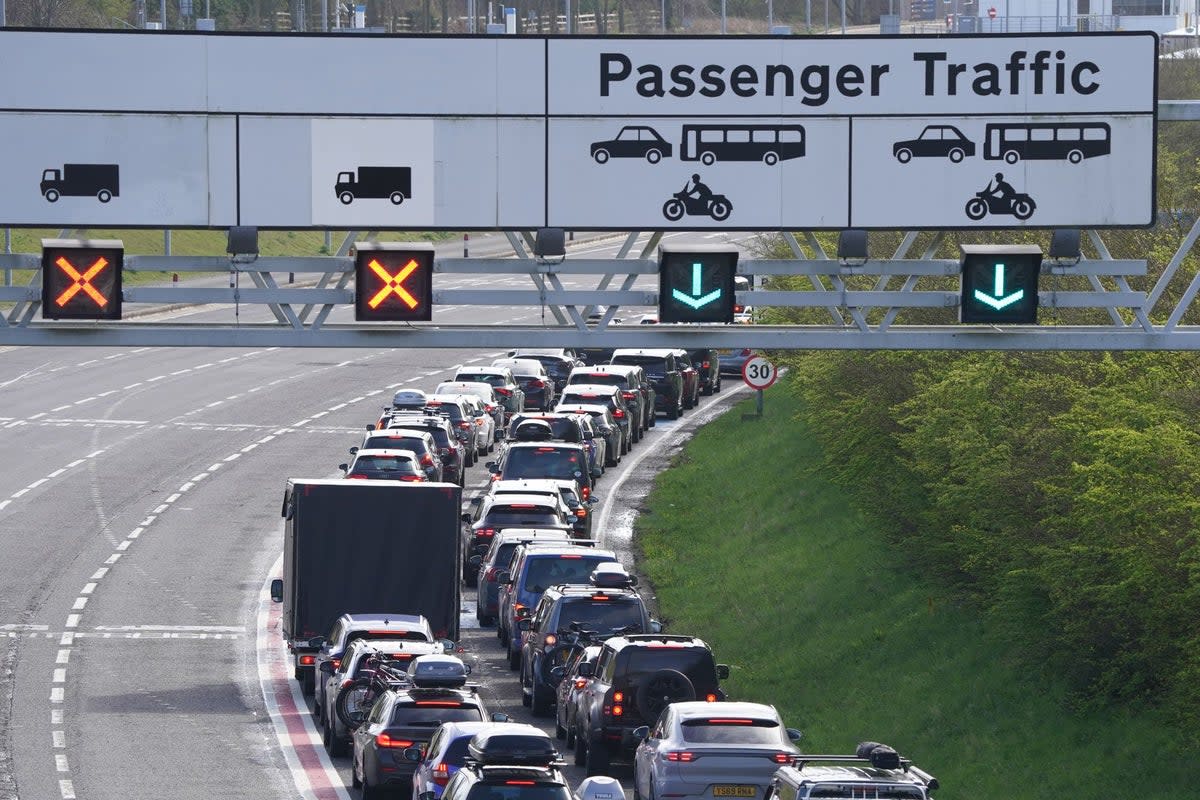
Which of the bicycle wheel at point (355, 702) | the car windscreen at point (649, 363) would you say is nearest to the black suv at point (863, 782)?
the bicycle wheel at point (355, 702)

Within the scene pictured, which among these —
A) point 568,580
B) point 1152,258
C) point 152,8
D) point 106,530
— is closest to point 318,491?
point 568,580

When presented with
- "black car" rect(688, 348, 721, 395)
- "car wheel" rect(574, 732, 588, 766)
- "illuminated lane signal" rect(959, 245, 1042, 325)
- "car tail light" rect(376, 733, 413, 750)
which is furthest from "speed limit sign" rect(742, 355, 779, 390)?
"illuminated lane signal" rect(959, 245, 1042, 325)

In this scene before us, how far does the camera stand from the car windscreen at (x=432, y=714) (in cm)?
2352

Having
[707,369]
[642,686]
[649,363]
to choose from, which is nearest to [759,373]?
[649,363]

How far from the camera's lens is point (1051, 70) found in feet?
71.0

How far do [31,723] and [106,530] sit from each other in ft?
51.0

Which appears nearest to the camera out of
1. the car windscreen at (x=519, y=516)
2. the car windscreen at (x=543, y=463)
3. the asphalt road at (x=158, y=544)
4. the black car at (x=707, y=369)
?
the asphalt road at (x=158, y=544)

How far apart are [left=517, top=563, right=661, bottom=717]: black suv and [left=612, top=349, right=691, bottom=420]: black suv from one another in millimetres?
30763

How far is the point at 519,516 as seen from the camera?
37.7 meters

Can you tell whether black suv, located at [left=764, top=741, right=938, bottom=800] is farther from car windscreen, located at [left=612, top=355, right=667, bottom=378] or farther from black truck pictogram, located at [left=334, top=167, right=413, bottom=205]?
car windscreen, located at [left=612, top=355, right=667, bottom=378]

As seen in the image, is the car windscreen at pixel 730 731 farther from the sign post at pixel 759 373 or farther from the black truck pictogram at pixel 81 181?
the sign post at pixel 759 373

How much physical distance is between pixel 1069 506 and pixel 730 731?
7376 millimetres

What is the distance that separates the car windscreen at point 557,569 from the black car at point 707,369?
32.0 meters

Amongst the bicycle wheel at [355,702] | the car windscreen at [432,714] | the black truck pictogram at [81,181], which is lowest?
the bicycle wheel at [355,702]
